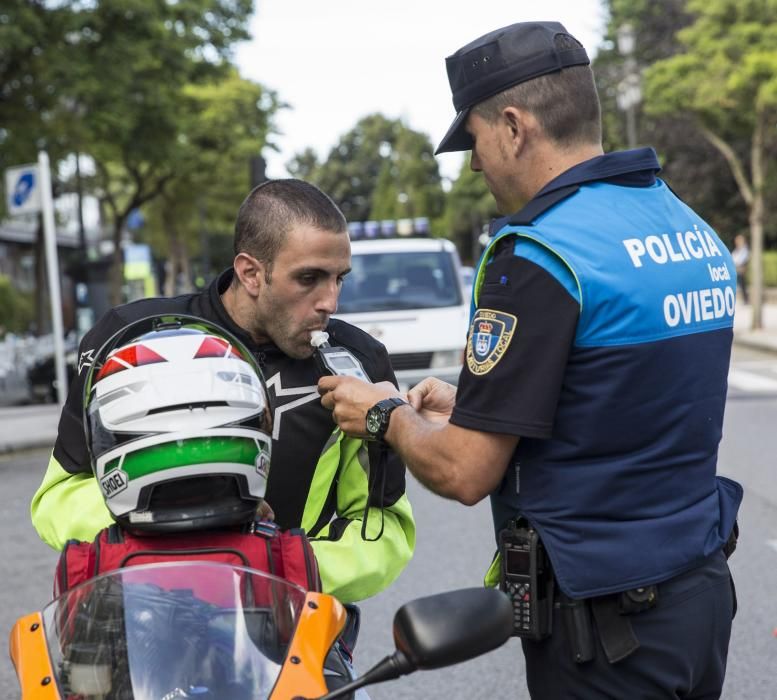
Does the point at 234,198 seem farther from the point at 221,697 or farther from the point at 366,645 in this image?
the point at 221,697

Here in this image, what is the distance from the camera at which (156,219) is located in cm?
5316

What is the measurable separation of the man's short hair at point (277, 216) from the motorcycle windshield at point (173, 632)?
92 cm

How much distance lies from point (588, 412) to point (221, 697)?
2.69ft

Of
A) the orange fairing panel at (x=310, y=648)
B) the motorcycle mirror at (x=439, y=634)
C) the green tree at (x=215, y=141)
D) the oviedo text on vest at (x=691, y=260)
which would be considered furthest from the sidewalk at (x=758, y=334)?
the motorcycle mirror at (x=439, y=634)

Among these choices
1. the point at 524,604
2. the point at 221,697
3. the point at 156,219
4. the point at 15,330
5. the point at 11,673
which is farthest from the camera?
the point at 156,219

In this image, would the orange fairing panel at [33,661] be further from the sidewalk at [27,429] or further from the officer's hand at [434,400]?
the sidewalk at [27,429]

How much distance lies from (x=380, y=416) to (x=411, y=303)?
31.8ft

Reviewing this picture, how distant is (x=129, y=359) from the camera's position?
202cm

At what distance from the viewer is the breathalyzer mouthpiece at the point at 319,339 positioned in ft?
8.42

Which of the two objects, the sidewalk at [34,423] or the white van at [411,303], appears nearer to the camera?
the white van at [411,303]

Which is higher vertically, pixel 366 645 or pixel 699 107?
pixel 699 107

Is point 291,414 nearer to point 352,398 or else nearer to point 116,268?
point 352,398

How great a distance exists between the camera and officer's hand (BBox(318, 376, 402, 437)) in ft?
7.77

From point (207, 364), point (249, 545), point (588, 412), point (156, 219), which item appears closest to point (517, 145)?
point (588, 412)
